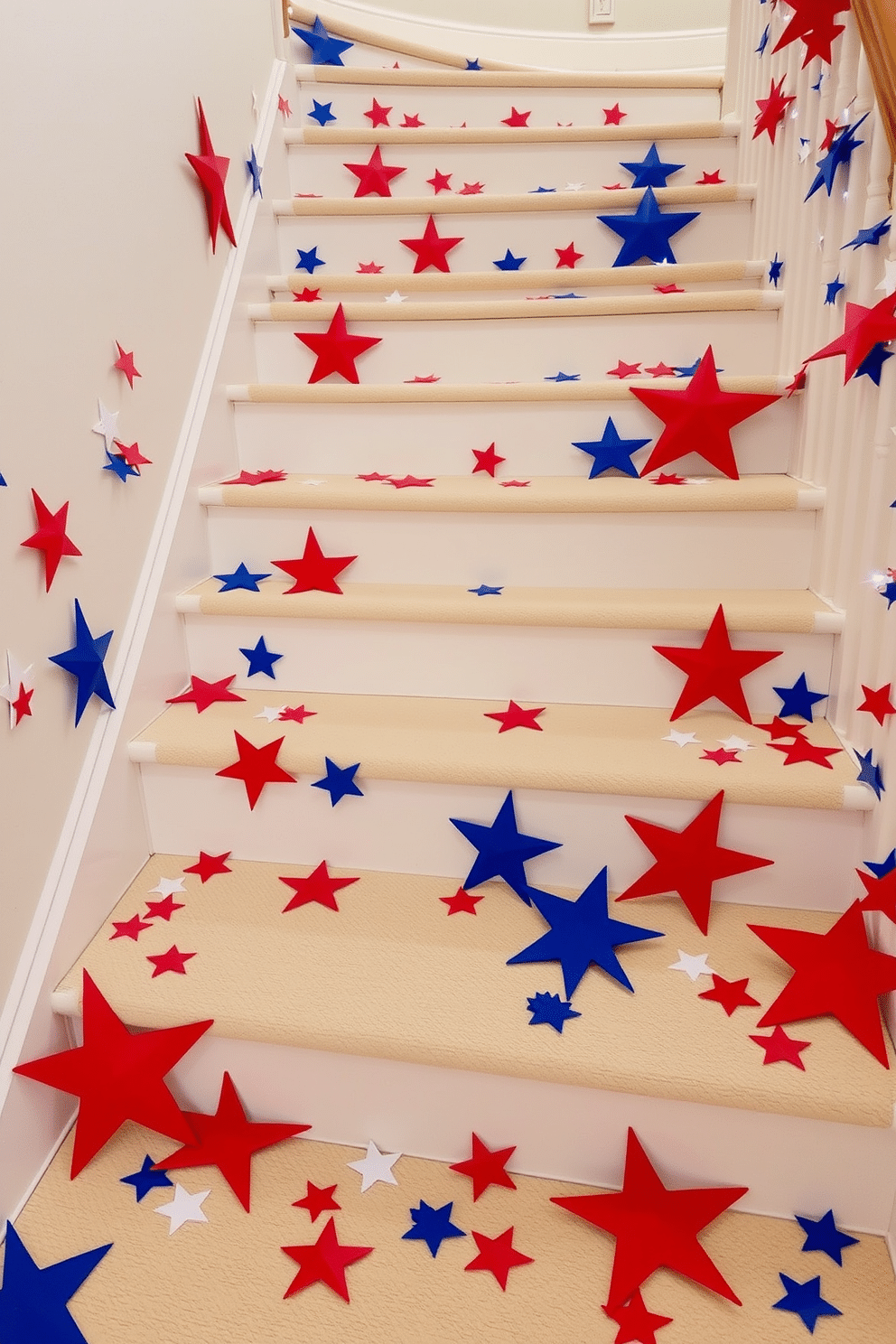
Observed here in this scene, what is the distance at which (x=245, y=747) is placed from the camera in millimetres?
1203

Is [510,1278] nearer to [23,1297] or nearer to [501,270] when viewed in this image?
[23,1297]

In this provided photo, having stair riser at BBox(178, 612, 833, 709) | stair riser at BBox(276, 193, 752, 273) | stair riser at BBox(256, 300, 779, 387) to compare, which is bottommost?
stair riser at BBox(178, 612, 833, 709)

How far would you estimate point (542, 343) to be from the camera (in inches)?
65.4

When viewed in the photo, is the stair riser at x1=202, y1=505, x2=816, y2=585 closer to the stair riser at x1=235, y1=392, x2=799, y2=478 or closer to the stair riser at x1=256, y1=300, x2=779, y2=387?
the stair riser at x1=235, y1=392, x2=799, y2=478

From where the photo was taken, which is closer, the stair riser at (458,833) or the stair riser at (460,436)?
the stair riser at (458,833)

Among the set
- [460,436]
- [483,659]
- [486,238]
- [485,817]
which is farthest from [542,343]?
[485,817]

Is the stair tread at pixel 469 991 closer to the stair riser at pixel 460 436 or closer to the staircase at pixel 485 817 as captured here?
the staircase at pixel 485 817

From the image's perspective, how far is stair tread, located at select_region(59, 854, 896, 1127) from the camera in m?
0.92

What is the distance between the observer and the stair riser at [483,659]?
1281 millimetres

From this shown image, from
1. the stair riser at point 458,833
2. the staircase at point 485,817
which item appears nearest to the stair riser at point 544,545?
the staircase at point 485,817

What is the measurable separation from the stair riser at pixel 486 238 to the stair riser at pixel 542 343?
31 centimetres

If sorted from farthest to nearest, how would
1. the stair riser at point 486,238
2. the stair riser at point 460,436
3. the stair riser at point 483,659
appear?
1. the stair riser at point 486,238
2. the stair riser at point 460,436
3. the stair riser at point 483,659

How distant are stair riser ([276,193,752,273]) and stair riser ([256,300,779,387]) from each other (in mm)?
314

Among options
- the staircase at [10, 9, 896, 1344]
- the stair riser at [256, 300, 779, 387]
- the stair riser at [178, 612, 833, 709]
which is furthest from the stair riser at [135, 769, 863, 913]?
the stair riser at [256, 300, 779, 387]
